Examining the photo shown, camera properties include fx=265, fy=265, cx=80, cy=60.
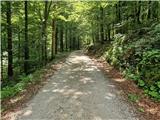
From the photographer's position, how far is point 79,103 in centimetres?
948

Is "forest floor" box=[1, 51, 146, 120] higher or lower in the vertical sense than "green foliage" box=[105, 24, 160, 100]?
lower

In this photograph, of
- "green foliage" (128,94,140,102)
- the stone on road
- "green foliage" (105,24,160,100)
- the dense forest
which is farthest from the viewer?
the dense forest

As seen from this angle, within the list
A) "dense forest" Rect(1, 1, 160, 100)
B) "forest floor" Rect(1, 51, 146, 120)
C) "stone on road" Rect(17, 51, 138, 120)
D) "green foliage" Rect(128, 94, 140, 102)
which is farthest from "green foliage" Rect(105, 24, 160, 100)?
"stone on road" Rect(17, 51, 138, 120)


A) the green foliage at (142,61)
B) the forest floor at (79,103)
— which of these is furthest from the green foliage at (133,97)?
the green foliage at (142,61)

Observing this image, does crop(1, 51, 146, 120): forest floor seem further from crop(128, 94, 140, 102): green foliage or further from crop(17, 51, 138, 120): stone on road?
crop(128, 94, 140, 102): green foliage

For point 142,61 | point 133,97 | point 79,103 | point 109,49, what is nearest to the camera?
point 79,103

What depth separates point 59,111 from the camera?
28.6 ft

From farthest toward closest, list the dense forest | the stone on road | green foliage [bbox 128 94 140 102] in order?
the dense forest
green foliage [bbox 128 94 140 102]
the stone on road

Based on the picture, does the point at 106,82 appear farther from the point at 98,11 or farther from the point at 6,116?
the point at 98,11

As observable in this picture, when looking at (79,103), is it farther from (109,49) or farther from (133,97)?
(109,49)

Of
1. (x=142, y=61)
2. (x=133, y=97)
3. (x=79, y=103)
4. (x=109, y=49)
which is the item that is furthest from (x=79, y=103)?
(x=109, y=49)

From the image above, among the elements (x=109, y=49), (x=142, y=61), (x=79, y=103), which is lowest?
(x=79, y=103)

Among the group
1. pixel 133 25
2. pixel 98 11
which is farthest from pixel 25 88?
pixel 98 11

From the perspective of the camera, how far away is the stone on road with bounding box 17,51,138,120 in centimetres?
834
